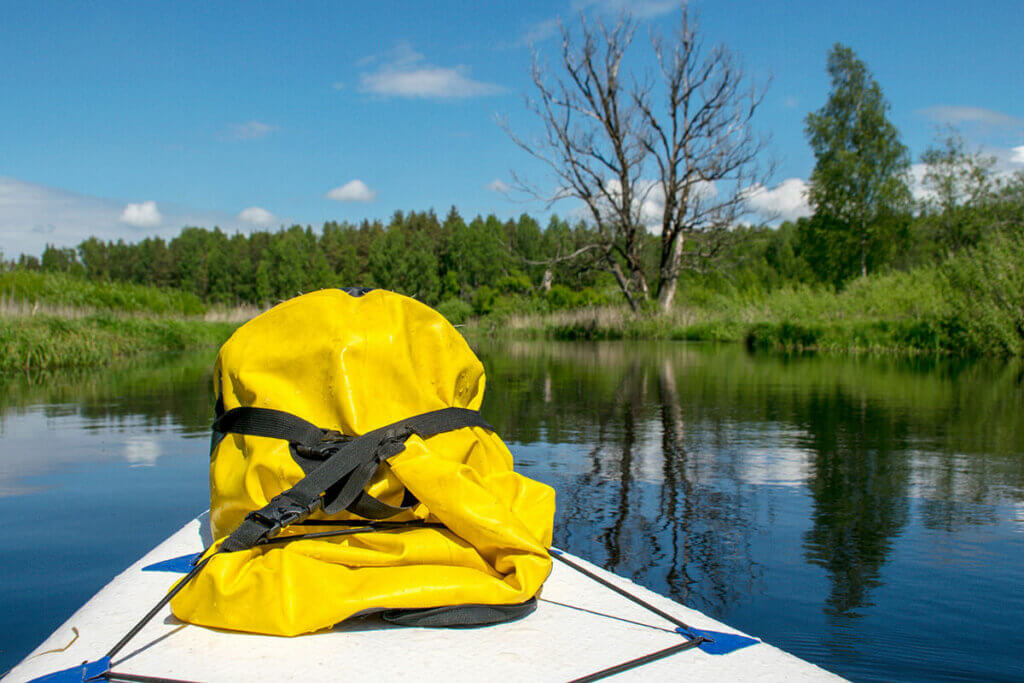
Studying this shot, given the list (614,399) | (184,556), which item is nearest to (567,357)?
(614,399)

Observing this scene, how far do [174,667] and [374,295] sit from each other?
1.23m

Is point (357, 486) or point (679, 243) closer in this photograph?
point (357, 486)

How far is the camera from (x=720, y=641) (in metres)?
2.17

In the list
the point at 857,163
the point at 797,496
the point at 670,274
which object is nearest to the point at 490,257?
the point at 857,163

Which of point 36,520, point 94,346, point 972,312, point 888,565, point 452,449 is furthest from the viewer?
point 972,312

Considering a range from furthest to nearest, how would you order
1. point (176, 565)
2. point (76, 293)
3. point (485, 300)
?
point (485, 300), point (76, 293), point (176, 565)

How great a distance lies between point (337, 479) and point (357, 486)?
0.07 m

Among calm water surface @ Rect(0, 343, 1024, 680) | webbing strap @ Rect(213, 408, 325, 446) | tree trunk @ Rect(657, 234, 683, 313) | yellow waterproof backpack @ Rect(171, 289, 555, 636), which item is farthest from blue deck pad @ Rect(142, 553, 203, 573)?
tree trunk @ Rect(657, 234, 683, 313)

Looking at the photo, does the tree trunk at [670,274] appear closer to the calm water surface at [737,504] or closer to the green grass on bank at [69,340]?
the green grass on bank at [69,340]

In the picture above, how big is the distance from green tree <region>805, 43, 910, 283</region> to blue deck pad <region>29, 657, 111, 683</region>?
1904 inches

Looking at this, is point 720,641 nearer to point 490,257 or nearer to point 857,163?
point 857,163

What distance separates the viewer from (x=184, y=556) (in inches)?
117

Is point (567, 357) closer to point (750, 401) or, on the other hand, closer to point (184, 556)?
point (750, 401)

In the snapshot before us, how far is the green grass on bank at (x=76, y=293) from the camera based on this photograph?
1916 centimetres
